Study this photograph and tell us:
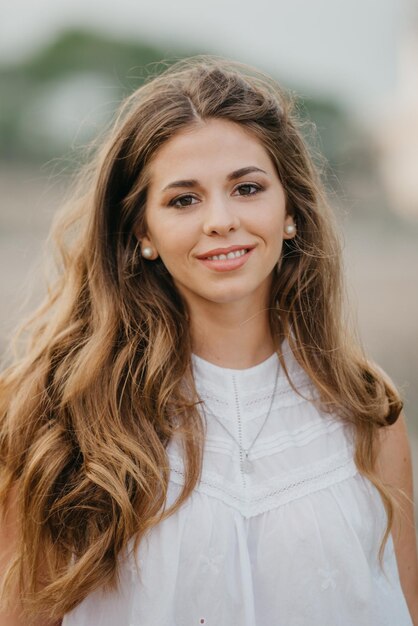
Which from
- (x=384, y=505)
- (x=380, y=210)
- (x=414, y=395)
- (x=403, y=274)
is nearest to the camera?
(x=384, y=505)

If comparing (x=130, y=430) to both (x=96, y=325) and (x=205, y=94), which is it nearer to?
(x=96, y=325)

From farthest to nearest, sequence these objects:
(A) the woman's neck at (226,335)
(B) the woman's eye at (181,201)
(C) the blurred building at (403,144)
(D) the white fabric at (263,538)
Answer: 1. (C) the blurred building at (403,144)
2. (A) the woman's neck at (226,335)
3. (B) the woman's eye at (181,201)
4. (D) the white fabric at (263,538)

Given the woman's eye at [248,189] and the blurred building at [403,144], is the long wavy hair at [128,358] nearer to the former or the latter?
the woman's eye at [248,189]

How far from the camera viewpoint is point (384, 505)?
2246 mm

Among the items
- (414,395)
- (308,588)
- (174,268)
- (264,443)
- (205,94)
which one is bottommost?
(414,395)

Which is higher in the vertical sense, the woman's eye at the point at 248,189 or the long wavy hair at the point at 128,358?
the woman's eye at the point at 248,189

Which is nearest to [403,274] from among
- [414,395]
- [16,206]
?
[414,395]

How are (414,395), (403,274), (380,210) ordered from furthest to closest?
1. (380,210)
2. (403,274)
3. (414,395)

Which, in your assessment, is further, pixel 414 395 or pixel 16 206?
pixel 16 206

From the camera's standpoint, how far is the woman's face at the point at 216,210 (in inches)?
83.7

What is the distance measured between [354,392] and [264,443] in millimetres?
306

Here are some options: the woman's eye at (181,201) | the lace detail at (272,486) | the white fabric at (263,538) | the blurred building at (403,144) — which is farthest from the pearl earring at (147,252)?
the blurred building at (403,144)

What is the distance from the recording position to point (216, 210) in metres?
2.10

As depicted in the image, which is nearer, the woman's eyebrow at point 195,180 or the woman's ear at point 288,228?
the woman's eyebrow at point 195,180
